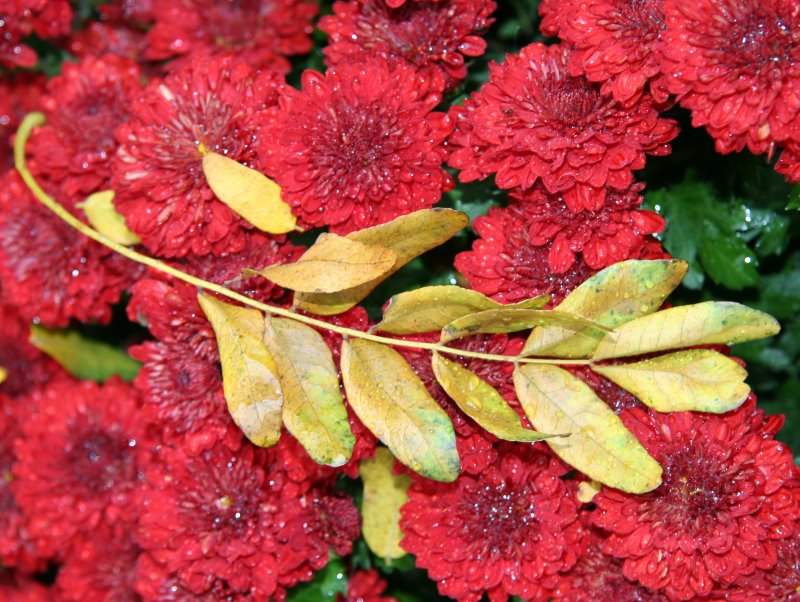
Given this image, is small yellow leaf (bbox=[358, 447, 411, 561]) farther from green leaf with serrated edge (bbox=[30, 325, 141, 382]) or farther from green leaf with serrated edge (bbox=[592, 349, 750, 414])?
green leaf with serrated edge (bbox=[30, 325, 141, 382])

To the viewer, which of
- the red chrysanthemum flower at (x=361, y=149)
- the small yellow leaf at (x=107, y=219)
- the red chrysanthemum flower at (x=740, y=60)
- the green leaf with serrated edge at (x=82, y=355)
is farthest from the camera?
the green leaf with serrated edge at (x=82, y=355)

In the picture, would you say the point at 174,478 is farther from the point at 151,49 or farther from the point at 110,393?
the point at 151,49

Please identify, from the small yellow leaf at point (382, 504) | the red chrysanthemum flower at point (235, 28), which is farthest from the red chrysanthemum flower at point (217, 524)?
the red chrysanthemum flower at point (235, 28)

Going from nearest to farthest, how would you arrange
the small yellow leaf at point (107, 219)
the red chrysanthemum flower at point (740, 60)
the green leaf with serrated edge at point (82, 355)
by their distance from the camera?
the red chrysanthemum flower at point (740, 60) < the small yellow leaf at point (107, 219) < the green leaf with serrated edge at point (82, 355)

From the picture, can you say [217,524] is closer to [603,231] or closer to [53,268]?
[53,268]

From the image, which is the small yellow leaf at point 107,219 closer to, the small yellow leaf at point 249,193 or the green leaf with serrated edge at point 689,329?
the small yellow leaf at point 249,193
